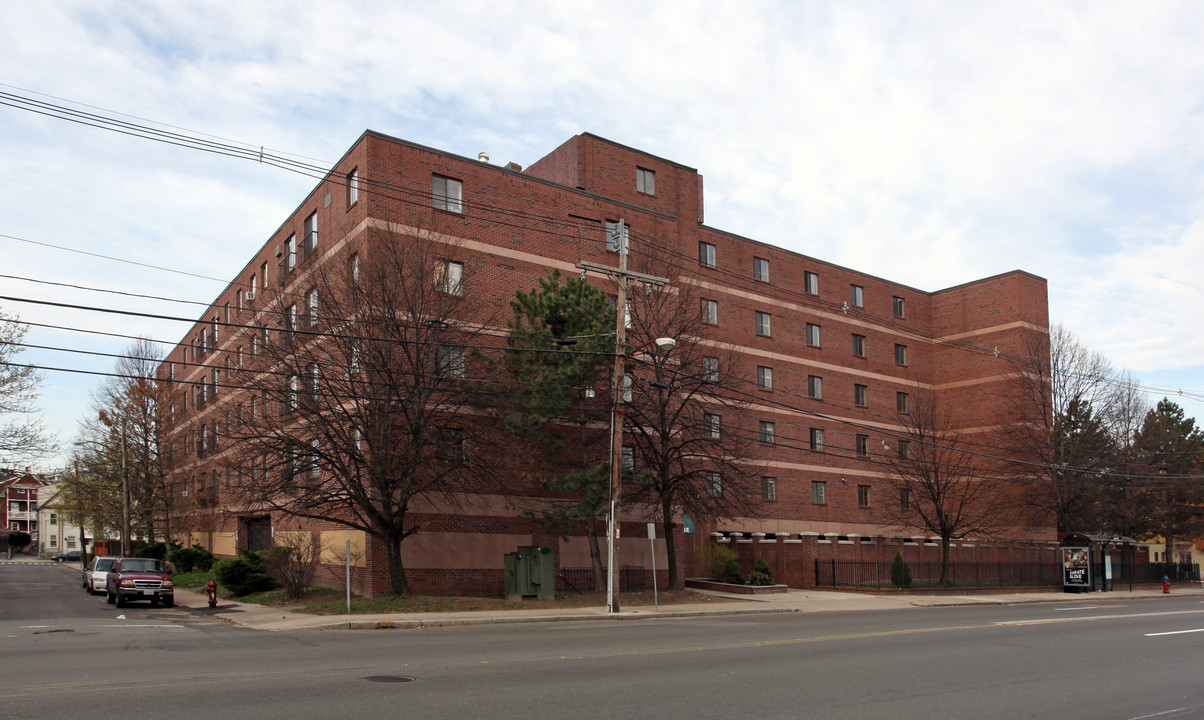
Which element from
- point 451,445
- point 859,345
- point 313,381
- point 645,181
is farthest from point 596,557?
point 859,345

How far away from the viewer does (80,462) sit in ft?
173

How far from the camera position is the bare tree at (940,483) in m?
40.5

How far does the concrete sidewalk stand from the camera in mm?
20844

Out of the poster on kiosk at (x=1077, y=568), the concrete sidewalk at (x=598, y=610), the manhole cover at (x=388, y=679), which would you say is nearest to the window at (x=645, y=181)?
the concrete sidewalk at (x=598, y=610)

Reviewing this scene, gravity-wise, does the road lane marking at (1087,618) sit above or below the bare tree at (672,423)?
below

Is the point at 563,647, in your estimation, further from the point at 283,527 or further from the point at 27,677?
the point at 283,527

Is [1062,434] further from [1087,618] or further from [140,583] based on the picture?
[140,583]

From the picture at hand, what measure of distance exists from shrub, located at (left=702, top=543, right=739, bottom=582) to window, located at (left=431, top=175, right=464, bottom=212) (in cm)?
1715

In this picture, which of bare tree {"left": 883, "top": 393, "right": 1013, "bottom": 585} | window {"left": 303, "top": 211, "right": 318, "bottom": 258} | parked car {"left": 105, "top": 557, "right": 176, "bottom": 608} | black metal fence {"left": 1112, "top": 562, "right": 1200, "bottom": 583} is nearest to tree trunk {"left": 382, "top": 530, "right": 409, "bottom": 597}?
parked car {"left": 105, "top": 557, "right": 176, "bottom": 608}

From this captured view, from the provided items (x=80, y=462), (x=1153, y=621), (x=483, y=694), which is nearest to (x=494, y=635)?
(x=483, y=694)

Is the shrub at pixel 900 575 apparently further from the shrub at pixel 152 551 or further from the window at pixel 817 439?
the shrub at pixel 152 551

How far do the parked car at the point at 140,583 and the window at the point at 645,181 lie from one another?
2412cm

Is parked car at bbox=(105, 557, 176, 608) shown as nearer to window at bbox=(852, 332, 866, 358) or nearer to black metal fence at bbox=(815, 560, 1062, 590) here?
black metal fence at bbox=(815, 560, 1062, 590)

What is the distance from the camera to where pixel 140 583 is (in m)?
28.8
